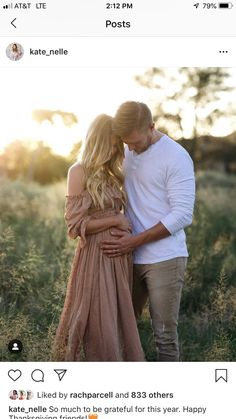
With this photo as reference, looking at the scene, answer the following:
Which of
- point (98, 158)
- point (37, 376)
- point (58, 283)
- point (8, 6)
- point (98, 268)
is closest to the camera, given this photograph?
point (37, 376)

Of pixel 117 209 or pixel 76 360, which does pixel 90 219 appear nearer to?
pixel 117 209

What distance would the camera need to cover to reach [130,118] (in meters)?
3.66

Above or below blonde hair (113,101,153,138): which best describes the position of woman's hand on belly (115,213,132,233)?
below

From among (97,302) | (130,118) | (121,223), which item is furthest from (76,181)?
(97,302)

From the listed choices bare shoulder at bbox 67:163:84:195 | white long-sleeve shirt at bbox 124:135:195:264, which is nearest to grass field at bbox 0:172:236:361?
white long-sleeve shirt at bbox 124:135:195:264

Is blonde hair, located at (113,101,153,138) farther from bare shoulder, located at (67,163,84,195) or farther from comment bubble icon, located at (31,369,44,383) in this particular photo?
comment bubble icon, located at (31,369,44,383)

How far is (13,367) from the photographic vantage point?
342cm

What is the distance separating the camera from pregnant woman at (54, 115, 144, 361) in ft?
12.5

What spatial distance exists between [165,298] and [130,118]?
3.79 ft

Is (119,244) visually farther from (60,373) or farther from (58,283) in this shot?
(58,283)

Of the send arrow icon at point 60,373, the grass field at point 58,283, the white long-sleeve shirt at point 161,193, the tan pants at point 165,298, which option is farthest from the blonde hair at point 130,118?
the send arrow icon at point 60,373

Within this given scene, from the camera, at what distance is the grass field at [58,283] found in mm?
4152

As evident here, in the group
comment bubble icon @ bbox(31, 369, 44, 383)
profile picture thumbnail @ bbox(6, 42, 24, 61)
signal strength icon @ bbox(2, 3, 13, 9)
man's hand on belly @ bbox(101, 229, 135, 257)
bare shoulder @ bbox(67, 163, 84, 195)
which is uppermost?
signal strength icon @ bbox(2, 3, 13, 9)

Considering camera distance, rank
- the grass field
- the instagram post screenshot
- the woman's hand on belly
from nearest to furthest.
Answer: the instagram post screenshot < the woman's hand on belly < the grass field
